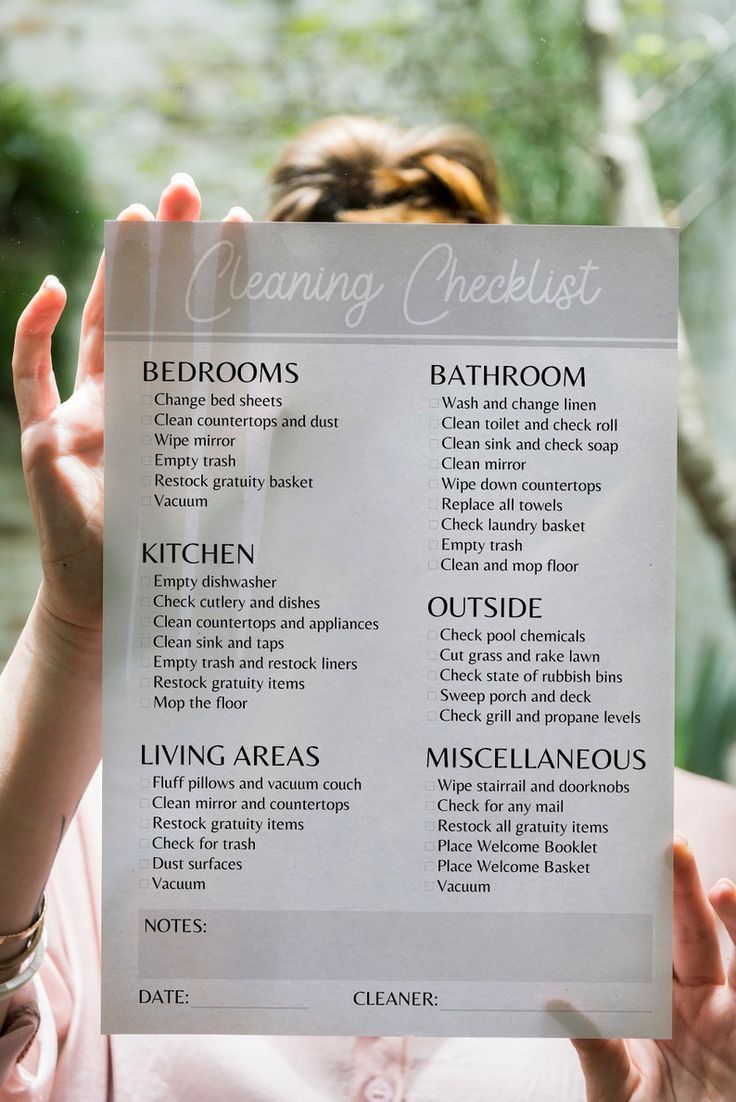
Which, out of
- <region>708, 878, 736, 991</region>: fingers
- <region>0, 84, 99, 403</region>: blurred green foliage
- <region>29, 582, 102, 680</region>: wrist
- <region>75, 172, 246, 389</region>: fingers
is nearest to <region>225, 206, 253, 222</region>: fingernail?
<region>75, 172, 246, 389</region>: fingers

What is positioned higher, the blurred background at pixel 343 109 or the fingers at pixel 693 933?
the blurred background at pixel 343 109

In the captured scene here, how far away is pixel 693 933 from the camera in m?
0.55

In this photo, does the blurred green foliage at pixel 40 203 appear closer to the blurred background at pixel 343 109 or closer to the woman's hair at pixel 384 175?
the blurred background at pixel 343 109

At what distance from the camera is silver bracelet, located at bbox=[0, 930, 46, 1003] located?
21.5 inches

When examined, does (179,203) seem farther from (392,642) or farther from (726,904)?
(726,904)

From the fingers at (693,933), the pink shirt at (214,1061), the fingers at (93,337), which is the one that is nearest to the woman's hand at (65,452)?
the fingers at (93,337)

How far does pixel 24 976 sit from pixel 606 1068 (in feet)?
1.21

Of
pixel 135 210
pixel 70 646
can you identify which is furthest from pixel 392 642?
pixel 135 210

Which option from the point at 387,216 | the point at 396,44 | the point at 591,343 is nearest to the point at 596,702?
the point at 591,343

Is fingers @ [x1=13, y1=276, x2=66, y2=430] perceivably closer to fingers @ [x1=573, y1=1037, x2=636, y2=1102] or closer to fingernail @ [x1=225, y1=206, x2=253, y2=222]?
fingernail @ [x1=225, y1=206, x2=253, y2=222]

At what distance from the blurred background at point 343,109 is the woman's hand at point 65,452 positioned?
0.07 feet

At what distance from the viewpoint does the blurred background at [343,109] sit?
0.57m

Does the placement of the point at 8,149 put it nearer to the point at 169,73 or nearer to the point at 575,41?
the point at 169,73

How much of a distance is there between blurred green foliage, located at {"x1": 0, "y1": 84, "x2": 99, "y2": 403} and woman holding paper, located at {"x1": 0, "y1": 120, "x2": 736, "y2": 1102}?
0.03 meters
